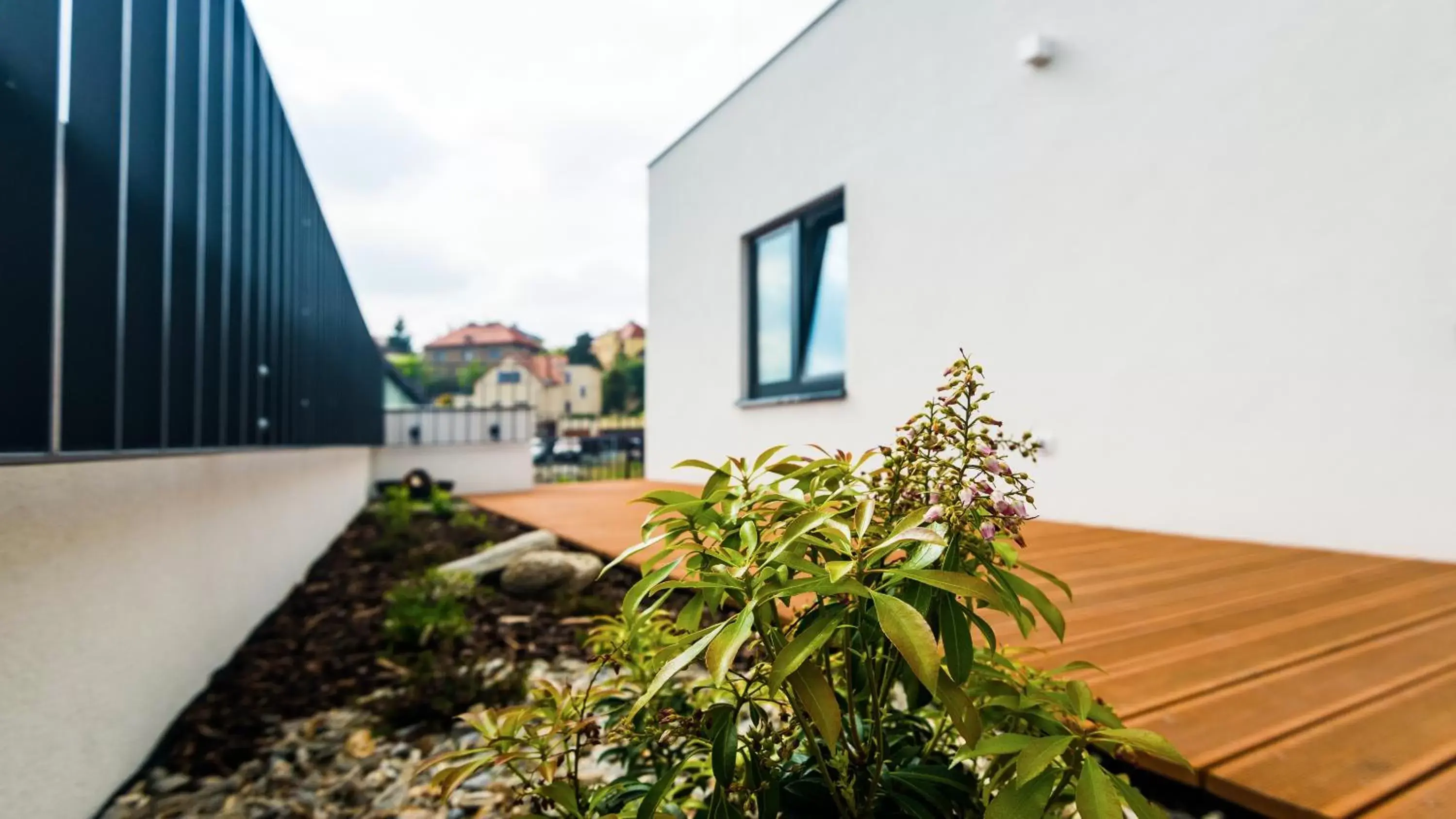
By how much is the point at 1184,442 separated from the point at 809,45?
10.8 ft

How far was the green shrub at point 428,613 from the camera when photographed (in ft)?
7.53

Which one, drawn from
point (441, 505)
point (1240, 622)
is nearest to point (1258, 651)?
point (1240, 622)

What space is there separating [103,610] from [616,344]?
1191 inches

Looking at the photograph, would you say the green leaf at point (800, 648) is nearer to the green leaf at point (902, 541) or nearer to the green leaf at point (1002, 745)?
the green leaf at point (902, 541)

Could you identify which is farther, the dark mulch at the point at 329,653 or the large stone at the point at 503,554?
the large stone at the point at 503,554

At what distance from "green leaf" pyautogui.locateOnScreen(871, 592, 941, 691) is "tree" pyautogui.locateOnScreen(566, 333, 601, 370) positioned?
3630 centimetres

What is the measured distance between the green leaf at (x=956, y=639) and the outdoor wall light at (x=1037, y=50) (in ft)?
9.77

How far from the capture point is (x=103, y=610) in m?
1.32

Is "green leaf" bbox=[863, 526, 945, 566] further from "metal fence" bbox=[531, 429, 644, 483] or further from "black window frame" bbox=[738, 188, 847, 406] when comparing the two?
"metal fence" bbox=[531, 429, 644, 483]

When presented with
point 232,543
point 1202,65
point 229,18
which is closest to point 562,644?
point 232,543

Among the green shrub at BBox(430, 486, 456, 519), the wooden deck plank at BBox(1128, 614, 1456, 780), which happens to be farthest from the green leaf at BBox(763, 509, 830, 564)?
the green shrub at BBox(430, 486, 456, 519)

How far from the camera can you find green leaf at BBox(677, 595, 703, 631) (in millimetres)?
721

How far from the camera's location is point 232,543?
86.4 inches

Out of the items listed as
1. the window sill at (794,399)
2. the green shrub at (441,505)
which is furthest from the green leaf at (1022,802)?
the green shrub at (441,505)
